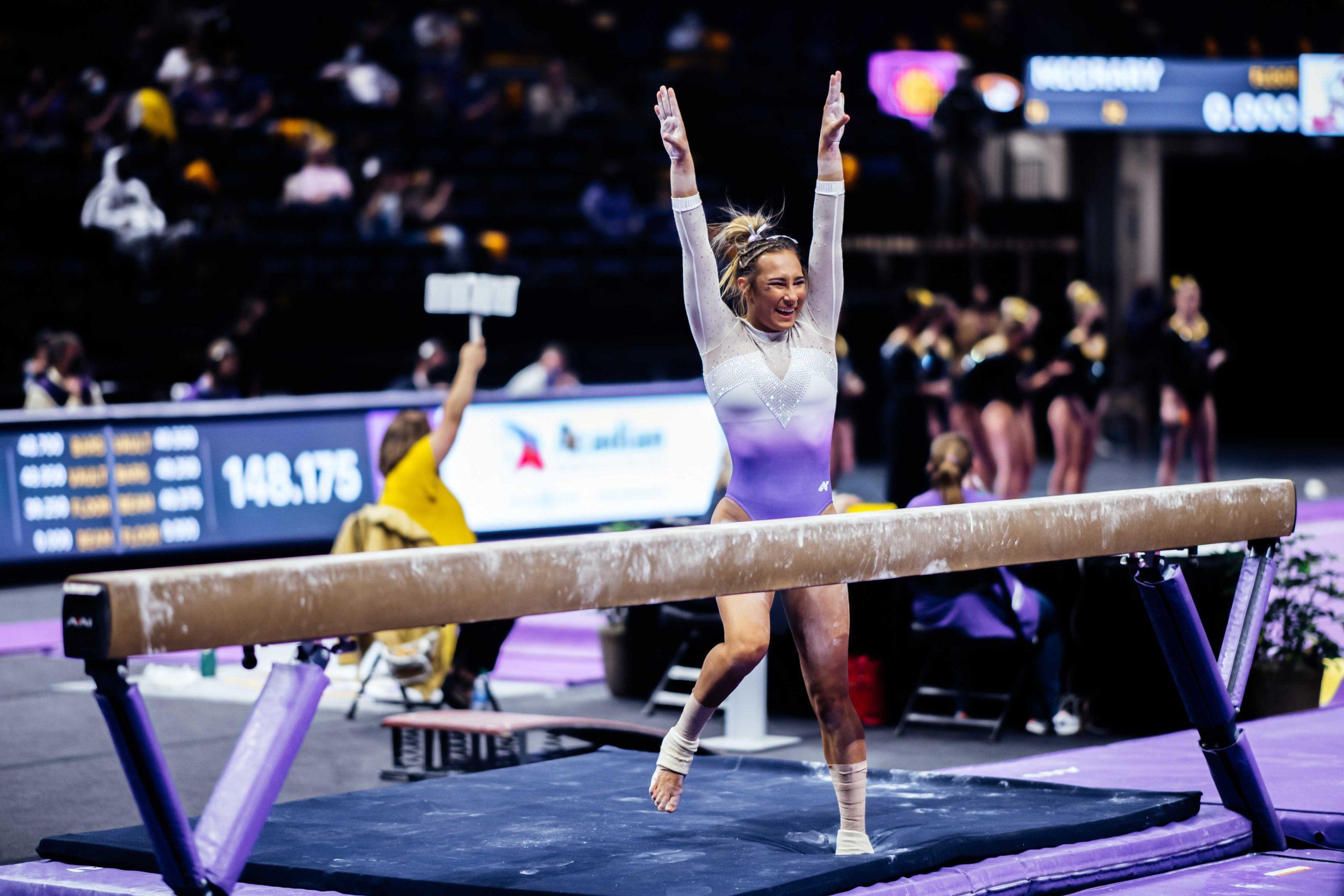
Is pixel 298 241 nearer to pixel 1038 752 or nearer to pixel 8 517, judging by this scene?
pixel 8 517

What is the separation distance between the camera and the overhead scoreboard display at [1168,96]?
15812 millimetres

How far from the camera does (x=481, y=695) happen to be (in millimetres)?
7293

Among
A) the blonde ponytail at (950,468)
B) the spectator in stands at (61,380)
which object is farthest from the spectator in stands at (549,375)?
the blonde ponytail at (950,468)

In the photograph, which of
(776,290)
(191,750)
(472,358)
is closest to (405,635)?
(191,750)

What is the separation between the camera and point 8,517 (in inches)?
367

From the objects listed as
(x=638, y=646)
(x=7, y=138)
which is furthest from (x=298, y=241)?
(x=638, y=646)

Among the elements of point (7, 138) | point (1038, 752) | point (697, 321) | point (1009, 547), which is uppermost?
point (7, 138)

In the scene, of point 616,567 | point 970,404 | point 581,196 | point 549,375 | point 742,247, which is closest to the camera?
point 616,567

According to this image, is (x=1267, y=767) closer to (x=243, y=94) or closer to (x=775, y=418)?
(x=775, y=418)

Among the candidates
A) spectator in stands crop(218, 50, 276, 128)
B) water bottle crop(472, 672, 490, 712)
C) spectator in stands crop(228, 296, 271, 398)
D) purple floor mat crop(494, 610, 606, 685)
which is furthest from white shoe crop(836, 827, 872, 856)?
spectator in stands crop(218, 50, 276, 128)

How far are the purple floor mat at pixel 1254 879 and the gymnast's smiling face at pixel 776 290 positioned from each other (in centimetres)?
146

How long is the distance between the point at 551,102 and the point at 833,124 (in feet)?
43.9

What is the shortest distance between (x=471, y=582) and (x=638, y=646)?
14.2ft

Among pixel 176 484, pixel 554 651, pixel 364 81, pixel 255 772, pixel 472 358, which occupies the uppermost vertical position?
pixel 364 81
